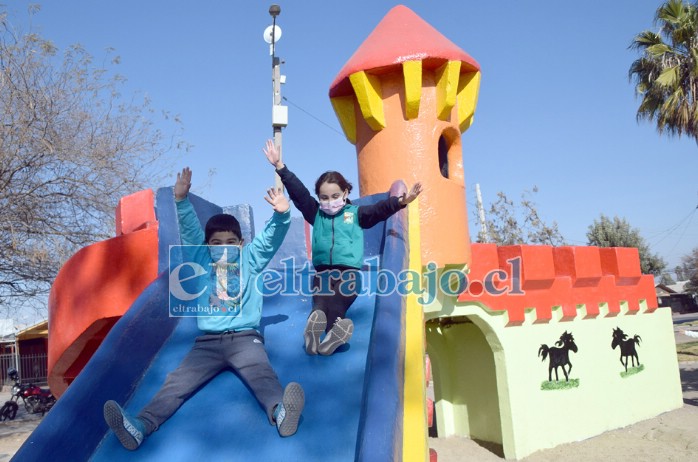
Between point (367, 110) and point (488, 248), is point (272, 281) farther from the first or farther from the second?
point (488, 248)

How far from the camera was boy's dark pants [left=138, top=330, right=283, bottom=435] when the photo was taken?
2502mm

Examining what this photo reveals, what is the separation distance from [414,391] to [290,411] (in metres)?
0.52

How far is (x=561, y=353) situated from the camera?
8.50 metres

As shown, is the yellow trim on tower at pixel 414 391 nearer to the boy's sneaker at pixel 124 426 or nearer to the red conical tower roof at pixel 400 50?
the boy's sneaker at pixel 124 426

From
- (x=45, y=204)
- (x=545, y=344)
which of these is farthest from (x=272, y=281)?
(x=45, y=204)

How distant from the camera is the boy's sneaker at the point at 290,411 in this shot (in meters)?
2.32

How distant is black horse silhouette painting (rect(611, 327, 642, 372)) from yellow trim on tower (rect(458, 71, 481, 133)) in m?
5.08

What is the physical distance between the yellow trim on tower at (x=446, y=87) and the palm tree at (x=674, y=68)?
283 inches

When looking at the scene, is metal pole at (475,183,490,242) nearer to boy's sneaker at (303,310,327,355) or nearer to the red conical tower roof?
the red conical tower roof

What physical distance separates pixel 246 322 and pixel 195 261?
62 cm

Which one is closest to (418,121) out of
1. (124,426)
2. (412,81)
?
(412,81)

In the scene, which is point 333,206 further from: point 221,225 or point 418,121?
point 418,121

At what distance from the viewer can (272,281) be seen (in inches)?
160

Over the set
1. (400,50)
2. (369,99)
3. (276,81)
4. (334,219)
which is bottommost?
(334,219)
